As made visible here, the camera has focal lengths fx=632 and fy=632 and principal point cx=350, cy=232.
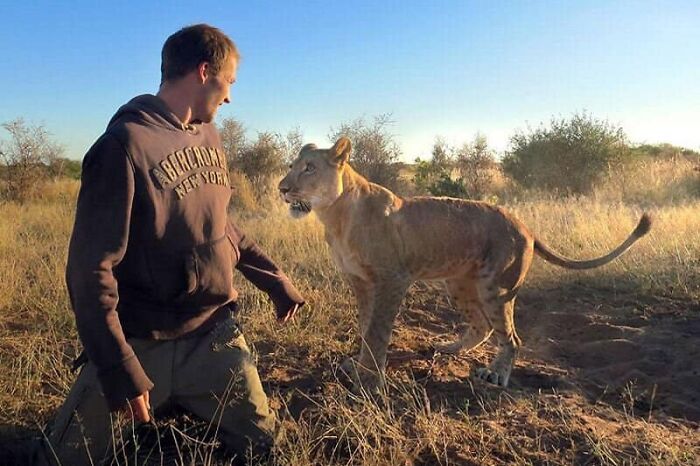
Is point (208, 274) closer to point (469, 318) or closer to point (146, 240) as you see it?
point (146, 240)

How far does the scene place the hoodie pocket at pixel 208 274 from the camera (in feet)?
10.0

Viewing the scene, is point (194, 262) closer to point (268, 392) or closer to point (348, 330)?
point (268, 392)

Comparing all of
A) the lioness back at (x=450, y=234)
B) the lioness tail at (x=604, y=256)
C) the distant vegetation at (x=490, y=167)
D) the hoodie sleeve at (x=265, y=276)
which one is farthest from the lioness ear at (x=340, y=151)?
the distant vegetation at (x=490, y=167)

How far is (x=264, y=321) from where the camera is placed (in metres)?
5.03

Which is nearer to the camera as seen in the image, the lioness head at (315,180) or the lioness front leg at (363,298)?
the lioness head at (315,180)

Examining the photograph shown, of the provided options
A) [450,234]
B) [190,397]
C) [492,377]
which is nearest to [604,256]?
[450,234]

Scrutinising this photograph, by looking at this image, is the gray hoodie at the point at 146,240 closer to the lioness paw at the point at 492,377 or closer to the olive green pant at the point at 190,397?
the olive green pant at the point at 190,397

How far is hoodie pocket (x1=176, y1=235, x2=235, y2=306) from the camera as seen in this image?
3.05 meters

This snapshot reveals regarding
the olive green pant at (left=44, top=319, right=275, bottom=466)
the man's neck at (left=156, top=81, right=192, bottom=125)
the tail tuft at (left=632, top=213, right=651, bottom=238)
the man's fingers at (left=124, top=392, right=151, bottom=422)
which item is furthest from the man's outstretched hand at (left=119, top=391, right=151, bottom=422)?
the tail tuft at (left=632, top=213, right=651, bottom=238)

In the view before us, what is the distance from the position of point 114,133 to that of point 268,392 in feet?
6.63

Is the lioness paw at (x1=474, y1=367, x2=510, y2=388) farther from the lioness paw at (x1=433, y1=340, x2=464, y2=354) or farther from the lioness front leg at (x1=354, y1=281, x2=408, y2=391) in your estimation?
the lioness front leg at (x1=354, y1=281, x2=408, y2=391)

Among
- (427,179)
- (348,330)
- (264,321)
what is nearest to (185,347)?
(264,321)

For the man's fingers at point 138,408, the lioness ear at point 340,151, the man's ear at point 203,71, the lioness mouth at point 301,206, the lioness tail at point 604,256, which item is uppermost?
the man's ear at point 203,71

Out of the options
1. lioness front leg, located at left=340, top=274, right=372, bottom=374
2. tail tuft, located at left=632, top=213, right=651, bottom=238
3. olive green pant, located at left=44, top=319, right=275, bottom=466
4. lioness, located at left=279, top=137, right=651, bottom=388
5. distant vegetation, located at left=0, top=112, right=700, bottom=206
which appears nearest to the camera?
olive green pant, located at left=44, top=319, right=275, bottom=466
